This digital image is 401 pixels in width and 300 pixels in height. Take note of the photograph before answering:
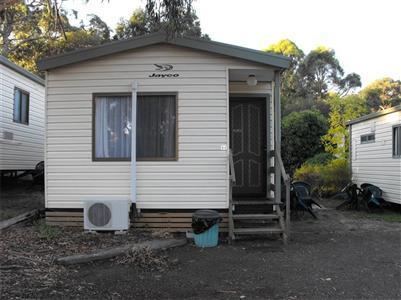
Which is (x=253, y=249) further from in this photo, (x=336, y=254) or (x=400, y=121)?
(x=400, y=121)

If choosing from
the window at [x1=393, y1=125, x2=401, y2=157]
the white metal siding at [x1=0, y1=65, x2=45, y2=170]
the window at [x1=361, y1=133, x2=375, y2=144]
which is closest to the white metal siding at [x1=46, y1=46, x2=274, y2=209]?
the white metal siding at [x1=0, y1=65, x2=45, y2=170]

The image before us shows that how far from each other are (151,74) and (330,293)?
4.98 m

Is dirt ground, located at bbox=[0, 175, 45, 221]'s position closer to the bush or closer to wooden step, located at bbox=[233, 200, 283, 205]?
wooden step, located at bbox=[233, 200, 283, 205]

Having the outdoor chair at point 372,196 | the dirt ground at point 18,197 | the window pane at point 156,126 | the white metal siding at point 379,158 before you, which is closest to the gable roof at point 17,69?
the dirt ground at point 18,197

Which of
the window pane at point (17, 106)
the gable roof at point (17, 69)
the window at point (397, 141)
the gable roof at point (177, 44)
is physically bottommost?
the window at point (397, 141)

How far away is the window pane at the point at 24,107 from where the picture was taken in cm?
1333

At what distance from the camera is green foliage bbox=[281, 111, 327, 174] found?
2102 cm

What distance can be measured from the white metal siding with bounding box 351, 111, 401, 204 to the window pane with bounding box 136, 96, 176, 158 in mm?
6589

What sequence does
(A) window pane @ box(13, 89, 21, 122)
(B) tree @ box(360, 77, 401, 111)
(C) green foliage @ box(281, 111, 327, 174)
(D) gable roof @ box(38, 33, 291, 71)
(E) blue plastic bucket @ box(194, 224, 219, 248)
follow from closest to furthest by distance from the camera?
(E) blue plastic bucket @ box(194, 224, 219, 248), (D) gable roof @ box(38, 33, 291, 71), (A) window pane @ box(13, 89, 21, 122), (C) green foliage @ box(281, 111, 327, 174), (B) tree @ box(360, 77, 401, 111)

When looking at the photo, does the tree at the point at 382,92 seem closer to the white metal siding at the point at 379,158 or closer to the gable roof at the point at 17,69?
the white metal siding at the point at 379,158

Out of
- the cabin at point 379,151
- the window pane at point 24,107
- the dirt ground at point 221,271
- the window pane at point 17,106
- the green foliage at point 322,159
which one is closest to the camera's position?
the dirt ground at point 221,271

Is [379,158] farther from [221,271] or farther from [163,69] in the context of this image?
[221,271]

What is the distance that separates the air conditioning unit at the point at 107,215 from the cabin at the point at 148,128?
30cm

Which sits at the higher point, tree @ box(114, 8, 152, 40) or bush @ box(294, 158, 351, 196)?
tree @ box(114, 8, 152, 40)
